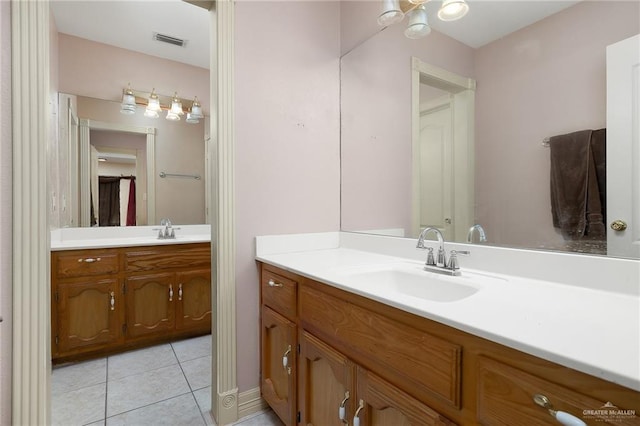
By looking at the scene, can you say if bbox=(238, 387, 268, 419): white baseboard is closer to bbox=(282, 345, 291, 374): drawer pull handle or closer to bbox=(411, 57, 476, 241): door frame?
bbox=(282, 345, 291, 374): drawer pull handle

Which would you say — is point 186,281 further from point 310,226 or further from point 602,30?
point 602,30

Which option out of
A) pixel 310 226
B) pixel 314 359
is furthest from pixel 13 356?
pixel 310 226

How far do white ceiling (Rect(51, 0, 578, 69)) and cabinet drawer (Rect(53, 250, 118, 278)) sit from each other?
5.96 ft

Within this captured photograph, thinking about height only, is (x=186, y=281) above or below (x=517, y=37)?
below

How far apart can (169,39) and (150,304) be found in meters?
2.28

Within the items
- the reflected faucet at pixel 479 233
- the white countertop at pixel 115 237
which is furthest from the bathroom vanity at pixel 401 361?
the white countertop at pixel 115 237

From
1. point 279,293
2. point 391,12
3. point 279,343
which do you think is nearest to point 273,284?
point 279,293

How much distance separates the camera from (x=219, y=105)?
4.95ft

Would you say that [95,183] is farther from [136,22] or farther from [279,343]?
[279,343]

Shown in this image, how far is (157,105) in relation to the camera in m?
2.83

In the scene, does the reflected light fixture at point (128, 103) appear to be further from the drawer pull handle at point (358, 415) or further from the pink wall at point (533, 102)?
the drawer pull handle at point (358, 415)

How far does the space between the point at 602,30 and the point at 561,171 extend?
0.46 m

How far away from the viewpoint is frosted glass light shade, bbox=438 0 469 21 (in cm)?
134

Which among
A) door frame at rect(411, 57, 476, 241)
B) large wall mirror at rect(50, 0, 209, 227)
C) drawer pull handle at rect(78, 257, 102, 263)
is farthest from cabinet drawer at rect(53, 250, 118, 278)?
door frame at rect(411, 57, 476, 241)
